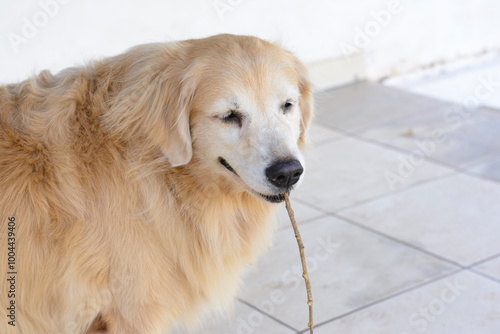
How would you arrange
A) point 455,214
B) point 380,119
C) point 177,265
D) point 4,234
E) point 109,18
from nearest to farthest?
point 4,234 < point 177,265 < point 455,214 < point 109,18 < point 380,119

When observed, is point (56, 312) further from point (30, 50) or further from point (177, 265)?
point (30, 50)

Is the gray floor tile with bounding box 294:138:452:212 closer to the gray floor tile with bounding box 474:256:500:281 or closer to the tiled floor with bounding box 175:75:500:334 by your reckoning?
the tiled floor with bounding box 175:75:500:334

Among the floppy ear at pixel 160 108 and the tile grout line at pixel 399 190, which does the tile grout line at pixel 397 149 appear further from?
the floppy ear at pixel 160 108

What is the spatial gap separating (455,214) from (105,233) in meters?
2.42

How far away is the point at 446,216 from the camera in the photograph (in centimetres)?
395

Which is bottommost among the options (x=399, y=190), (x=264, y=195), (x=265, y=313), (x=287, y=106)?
(x=399, y=190)

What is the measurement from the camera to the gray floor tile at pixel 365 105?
545 cm

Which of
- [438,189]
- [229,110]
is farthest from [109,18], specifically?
[229,110]

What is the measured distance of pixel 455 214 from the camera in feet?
13.0

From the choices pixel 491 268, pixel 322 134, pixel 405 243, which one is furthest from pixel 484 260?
pixel 322 134

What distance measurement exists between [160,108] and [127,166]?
237 mm

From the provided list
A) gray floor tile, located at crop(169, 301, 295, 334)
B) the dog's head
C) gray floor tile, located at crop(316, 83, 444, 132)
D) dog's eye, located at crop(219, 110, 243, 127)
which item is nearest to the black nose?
the dog's head

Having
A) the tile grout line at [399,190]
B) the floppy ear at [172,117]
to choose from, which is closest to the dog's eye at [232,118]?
the floppy ear at [172,117]

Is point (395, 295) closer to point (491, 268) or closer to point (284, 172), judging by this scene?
point (491, 268)
